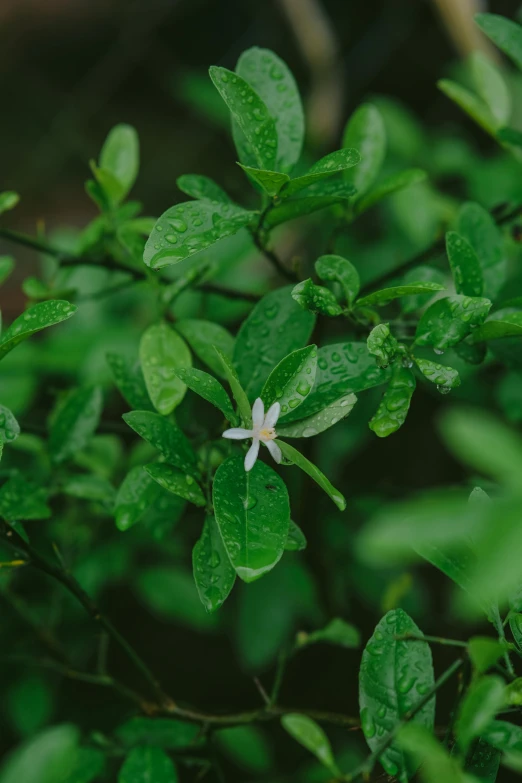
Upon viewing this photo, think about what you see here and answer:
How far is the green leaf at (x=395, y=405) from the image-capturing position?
24.0 inches

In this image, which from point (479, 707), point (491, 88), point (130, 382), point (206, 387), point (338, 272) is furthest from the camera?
point (491, 88)

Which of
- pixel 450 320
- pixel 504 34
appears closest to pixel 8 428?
pixel 450 320

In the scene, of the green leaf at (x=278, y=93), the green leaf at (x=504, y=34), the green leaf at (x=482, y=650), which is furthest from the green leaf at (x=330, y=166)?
the green leaf at (x=482, y=650)

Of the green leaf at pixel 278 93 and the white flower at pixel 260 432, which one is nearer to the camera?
the white flower at pixel 260 432

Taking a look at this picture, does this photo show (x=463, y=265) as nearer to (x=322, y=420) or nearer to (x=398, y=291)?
(x=398, y=291)

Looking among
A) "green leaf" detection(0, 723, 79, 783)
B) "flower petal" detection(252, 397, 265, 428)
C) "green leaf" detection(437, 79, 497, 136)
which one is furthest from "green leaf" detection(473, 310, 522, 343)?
"green leaf" detection(0, 723, 79, 783)

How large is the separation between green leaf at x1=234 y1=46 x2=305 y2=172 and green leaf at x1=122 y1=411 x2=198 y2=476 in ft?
1.00

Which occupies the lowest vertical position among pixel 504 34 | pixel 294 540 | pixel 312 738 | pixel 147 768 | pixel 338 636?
pixel 338 636

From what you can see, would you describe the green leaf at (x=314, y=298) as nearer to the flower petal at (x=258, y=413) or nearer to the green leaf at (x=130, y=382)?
the flower petal at (x=258, y=413)

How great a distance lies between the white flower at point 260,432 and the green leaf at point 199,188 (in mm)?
254

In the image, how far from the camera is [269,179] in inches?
25.0

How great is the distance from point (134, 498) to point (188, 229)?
0.29m

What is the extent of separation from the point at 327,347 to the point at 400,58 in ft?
7.20

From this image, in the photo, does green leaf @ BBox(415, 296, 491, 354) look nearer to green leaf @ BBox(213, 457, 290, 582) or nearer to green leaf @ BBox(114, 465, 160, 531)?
green leaf @ BBox(213, 457, 290, 582)
